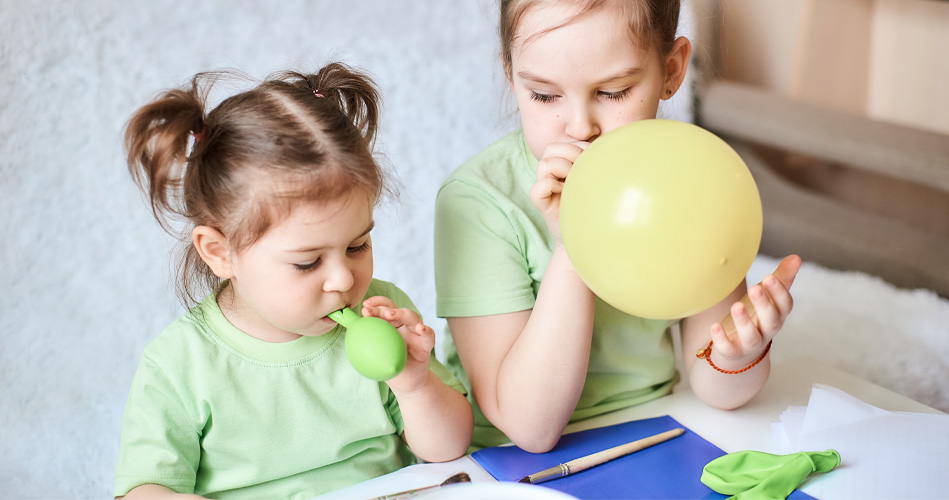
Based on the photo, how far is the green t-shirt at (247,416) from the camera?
2.47 feet

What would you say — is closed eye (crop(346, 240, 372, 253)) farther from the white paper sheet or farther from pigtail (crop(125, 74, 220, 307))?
the white paper sheet

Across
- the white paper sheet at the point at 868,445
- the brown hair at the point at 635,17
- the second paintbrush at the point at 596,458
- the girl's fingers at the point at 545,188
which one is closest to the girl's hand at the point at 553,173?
the girl's fingers at the point at 545,188

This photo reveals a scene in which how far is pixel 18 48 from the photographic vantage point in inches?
45.9

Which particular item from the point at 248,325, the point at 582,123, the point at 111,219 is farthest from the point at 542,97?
the point at 111,219

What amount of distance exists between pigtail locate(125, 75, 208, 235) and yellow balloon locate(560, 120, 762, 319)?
36 centimetres

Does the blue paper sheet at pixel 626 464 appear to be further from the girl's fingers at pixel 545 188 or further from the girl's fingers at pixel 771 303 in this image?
the girl's fingers at pixel 545 188

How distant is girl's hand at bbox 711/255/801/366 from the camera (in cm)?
71

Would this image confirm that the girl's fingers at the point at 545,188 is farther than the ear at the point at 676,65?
No

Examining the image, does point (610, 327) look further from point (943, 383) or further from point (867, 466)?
point (943, 383)

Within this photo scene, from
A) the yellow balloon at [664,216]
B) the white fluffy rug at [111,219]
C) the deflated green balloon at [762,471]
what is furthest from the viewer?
the white fluffy rug at [111,219]

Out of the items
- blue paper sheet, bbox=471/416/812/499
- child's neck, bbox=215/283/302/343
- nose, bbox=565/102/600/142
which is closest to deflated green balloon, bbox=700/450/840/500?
blue paper sheet, bbox=471/416/812/499

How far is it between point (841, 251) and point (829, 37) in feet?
2.12

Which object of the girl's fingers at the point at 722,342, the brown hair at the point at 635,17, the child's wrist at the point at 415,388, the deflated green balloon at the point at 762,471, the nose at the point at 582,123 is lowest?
the deflated green balloon at the point at 762,471

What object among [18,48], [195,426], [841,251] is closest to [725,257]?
[195,426]
